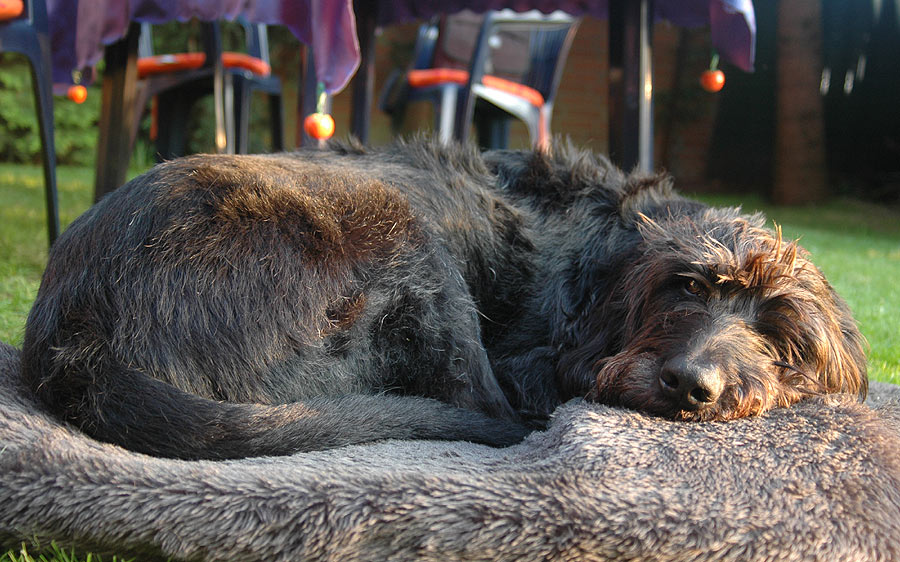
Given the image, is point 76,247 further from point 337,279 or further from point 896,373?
point 896,373

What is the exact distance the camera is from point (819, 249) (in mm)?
7066

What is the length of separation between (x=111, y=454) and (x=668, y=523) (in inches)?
42.6

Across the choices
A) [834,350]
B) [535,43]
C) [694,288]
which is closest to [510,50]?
[535,43]

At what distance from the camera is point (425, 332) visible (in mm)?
2123

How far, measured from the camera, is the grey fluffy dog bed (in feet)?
4.13

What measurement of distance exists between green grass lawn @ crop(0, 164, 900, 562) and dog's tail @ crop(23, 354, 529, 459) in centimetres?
32

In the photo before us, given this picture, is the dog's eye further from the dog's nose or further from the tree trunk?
the tree trunk

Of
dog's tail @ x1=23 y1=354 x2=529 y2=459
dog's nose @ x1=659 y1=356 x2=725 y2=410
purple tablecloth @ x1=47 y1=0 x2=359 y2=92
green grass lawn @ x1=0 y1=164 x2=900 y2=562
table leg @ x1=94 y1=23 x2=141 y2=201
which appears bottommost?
green grass lawn @ x1=0 y1=164 x2=900 y2=562

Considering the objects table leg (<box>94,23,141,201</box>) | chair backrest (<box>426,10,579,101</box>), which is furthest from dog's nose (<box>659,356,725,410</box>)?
chair backrest (<box>426,10,579,101</box>)

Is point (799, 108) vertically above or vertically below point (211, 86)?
below

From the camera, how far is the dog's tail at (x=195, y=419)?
5.27 ft

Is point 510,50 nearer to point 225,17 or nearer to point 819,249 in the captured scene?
point 819,249

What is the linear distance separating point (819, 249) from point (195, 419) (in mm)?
6874

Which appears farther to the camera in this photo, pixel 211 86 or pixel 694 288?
pixel 211 86
